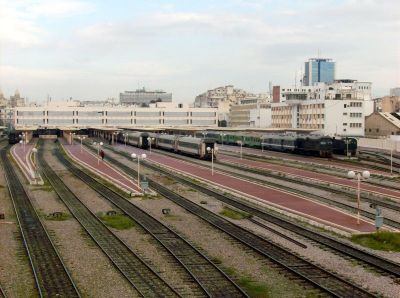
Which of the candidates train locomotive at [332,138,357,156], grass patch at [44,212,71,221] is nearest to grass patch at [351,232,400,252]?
grass patch at [44,212,71,221]

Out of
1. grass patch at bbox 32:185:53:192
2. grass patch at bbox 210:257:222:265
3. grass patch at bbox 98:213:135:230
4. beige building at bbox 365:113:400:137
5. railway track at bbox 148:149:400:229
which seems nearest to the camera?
grass patch at bbox 210:257:222:265

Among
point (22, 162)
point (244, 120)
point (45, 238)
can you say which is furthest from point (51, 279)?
point (244, 120)

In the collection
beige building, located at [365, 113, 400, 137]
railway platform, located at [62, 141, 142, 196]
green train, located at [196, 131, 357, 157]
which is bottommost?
railway platform, located at [62, 141, 142, 196]

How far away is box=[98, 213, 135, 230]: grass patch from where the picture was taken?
26.6m

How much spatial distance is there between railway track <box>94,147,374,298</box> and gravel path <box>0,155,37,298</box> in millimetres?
8190

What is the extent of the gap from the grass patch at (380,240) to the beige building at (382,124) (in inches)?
3786

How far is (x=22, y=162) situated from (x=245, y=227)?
146 ft

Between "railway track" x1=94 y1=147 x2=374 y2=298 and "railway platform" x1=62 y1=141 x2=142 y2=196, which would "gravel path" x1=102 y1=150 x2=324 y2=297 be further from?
"railway platform" x1=62 y1=141 x2=142 y2=196

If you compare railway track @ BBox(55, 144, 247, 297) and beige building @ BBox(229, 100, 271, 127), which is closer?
railway track @ BBox(55, 144, 247, 297)

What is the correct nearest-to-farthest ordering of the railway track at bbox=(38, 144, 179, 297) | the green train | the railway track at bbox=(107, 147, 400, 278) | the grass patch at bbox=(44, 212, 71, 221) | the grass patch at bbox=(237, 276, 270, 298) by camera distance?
the grass patch at bbox=(237, 276, 270, 298) → the railway track at bbox=(38, 144, 179, 297) → the railway track at bbox=(107, 147, 400, 278) → the grass patch at bbox=(44, 212, 71, 221) → the green train

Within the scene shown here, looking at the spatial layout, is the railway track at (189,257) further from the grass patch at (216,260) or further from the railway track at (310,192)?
the railway track at (310,192)

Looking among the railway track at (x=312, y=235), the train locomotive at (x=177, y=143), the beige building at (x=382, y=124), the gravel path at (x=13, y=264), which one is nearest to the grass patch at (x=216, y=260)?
the railway track at (x=312, y=235)

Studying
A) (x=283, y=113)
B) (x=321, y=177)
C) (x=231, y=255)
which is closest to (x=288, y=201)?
(x=231, y=255)

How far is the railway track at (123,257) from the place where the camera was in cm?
1624
